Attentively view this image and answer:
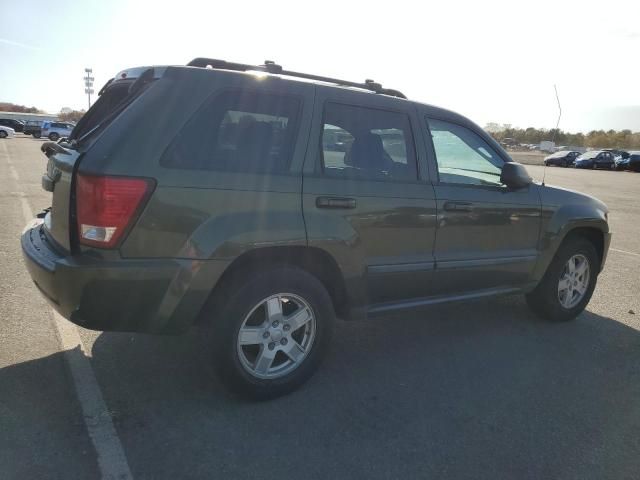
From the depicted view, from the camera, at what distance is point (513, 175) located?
3.87 meters

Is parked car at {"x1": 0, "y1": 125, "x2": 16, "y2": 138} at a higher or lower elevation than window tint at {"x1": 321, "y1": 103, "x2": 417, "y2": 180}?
lower

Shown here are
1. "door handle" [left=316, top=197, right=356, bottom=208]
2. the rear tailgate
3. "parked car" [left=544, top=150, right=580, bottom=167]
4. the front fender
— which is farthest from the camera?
"parked car" [left=544, top=150, right=580, bottom=167]

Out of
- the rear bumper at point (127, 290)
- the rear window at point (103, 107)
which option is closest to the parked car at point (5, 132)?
the rear window at point (103, 107)

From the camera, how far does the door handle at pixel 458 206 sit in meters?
3.65

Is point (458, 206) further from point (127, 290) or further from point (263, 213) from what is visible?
point (127, 290)

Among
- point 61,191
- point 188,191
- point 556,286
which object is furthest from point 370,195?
point 556,286

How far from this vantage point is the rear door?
122 inches

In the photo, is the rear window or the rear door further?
the rear window

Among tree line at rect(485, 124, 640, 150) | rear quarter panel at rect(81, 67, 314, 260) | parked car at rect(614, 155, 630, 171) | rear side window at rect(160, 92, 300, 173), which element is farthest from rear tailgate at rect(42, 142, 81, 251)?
tree line at rect(485, 124, 640, 150)

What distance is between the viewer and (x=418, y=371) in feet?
12.0

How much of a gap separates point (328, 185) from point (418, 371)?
60.7 inches

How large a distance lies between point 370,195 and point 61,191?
182cm

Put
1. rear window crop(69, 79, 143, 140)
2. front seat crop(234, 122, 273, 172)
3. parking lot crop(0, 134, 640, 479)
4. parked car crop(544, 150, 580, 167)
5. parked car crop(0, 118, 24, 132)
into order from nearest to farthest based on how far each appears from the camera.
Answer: parking lot crop(0, 134, 640, 479) < front seat crop(234, 122, 273, 172) < rear window crop(69, 79, 143, 140) < parked car crop(544, 150, 580, 167) < parked car crop(0, 118, 24, 132)

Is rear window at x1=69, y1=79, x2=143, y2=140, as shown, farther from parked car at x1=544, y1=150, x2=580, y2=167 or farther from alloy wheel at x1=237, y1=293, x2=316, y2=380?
parked car at x1=544, y1=150, x2=580, y2=167
